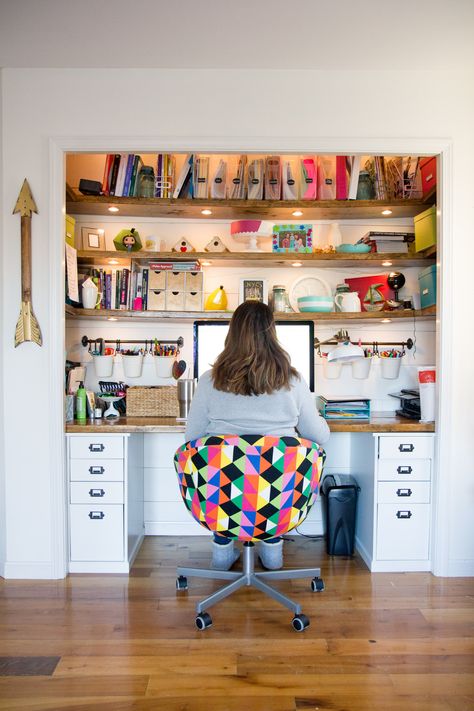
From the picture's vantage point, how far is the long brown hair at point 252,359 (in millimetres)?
1836

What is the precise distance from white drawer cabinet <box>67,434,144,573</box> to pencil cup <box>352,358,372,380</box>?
1384 millimetres

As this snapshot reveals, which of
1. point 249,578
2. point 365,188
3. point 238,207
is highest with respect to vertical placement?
point 365,188

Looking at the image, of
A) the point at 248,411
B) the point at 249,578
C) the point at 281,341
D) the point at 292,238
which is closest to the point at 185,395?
the point at 281,341

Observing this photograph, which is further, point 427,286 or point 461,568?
point 427,286

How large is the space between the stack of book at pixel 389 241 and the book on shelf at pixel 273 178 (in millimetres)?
576

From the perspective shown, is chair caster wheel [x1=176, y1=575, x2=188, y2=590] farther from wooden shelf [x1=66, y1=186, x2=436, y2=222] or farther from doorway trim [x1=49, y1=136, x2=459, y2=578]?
wooden shelf [x1=66, y1=186, x2=436, y2=222]

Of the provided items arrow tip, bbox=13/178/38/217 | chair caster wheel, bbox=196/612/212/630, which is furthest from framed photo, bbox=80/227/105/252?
chair caster wheel, bbox=196/612/212/630

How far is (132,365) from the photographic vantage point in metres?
2.88

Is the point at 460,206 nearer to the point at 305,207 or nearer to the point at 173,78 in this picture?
the point at 305,207

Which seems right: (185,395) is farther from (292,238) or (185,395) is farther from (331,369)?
(292,238)

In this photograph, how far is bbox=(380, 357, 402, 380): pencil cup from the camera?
9.46 ft

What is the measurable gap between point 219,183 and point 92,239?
80 cm

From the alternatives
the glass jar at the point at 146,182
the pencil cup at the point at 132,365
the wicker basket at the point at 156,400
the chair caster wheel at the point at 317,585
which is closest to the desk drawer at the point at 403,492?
the chair caster wheel at the point at 317,585

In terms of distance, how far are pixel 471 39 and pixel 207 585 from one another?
2699 mm
